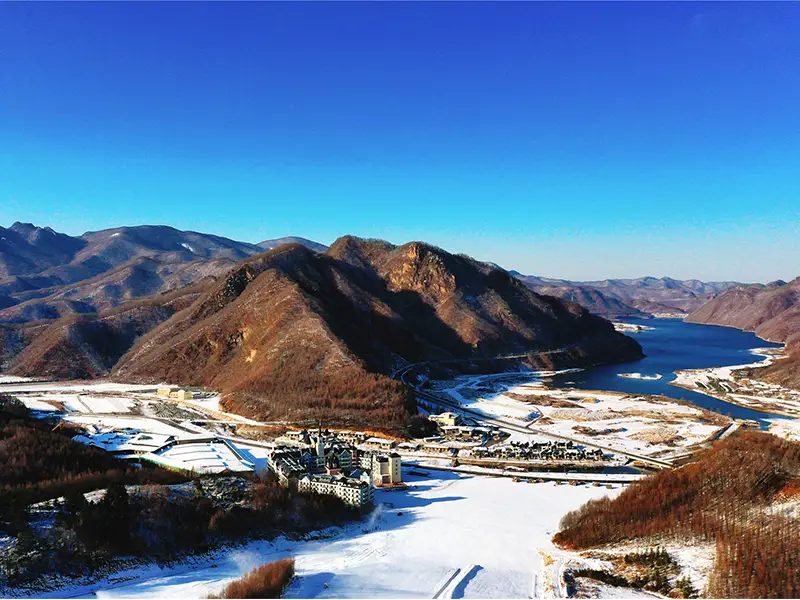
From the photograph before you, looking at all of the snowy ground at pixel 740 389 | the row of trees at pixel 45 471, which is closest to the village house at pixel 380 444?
the row of trees at pixel 45 471

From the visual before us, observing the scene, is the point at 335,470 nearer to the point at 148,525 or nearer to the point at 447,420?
the point at 148,525

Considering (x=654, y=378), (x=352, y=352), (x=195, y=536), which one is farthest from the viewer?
(x=654, y=378)

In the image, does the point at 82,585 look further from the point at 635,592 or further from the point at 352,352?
the point at 352,352

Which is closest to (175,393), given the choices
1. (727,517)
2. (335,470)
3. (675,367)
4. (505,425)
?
(505,425)

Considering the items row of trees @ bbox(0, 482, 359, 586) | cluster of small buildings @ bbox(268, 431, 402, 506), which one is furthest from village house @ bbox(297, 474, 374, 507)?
row of trees @ bbox(0, 482, 359, 586)

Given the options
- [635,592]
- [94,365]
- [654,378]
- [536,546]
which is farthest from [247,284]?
[635,592]
